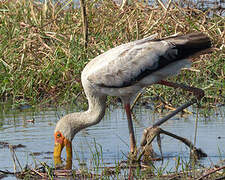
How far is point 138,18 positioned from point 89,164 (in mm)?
4790

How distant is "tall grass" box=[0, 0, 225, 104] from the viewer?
8.84m

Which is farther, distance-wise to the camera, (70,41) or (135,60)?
(70,41)

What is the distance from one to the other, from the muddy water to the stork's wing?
2.03ft

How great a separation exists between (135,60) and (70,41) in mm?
3057

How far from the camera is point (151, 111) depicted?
8164mm

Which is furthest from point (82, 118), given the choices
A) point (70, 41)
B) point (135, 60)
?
point (70, 41)

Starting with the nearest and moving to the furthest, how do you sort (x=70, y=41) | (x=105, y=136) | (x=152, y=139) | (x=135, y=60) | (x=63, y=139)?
1. (x=152, y=139)
2. (x=63, y=139)
3. (x=135, y=60)
4. (x=105, y=136)
5. (x=70, y=41)

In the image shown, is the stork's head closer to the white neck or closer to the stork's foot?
the white neck

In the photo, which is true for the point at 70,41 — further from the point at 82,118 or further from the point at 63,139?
the point at 63,139

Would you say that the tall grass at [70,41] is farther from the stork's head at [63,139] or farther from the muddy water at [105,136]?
the stork's head at [63,139]

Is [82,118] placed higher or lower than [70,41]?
lower

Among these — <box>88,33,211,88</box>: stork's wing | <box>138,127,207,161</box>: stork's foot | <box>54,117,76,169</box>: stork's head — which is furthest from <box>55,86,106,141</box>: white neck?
<box>138,127,207,161</box>: stork's foot

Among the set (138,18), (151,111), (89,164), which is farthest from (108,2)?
(89,164)

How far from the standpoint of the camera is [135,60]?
636 centimetres
